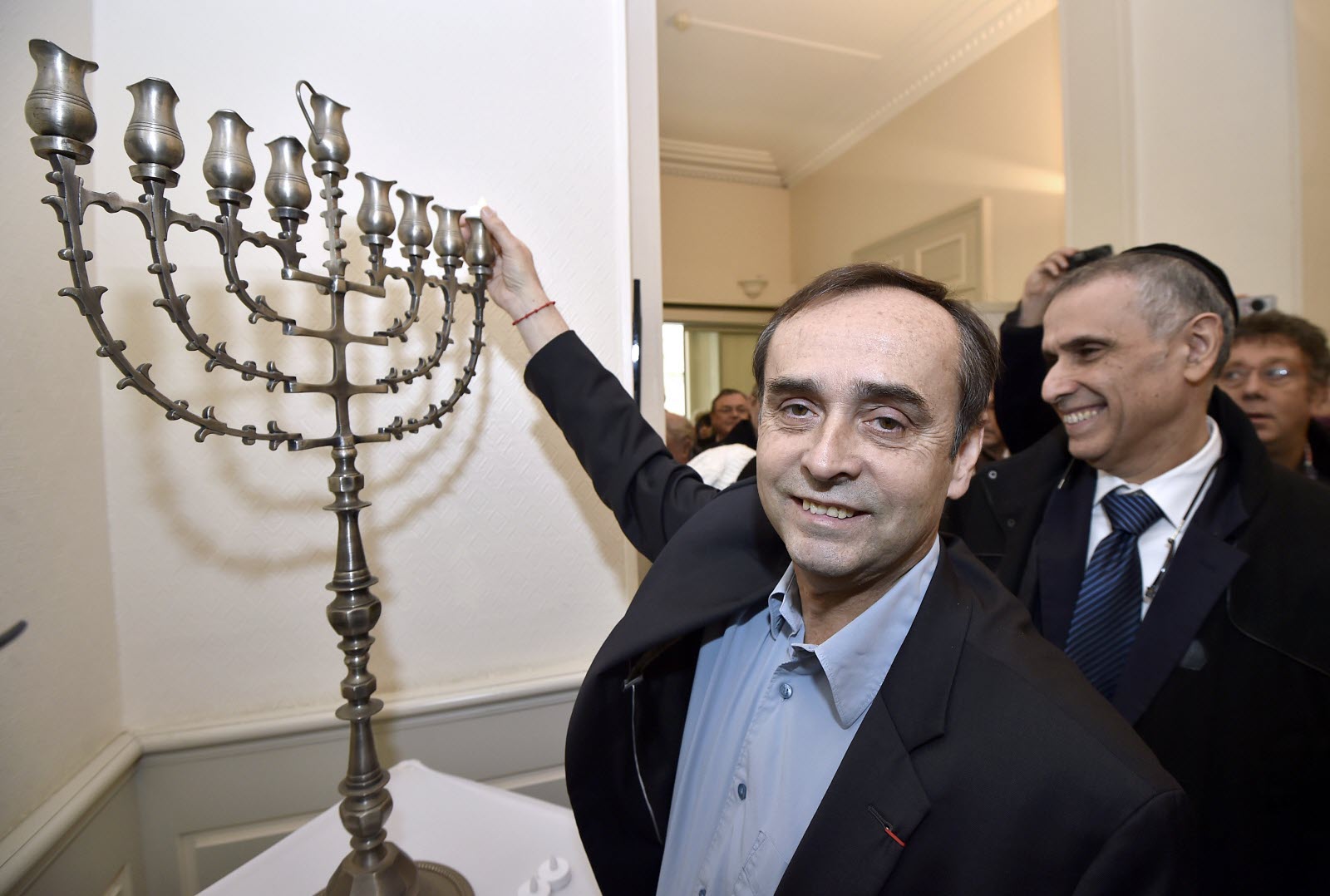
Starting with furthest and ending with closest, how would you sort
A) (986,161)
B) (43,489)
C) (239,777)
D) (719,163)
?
(719,163)
(986,161)
(239,777)
(43,489)

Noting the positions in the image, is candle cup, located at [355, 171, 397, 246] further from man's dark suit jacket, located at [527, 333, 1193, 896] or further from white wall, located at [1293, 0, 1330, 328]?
white wall, located at [1293, 0, 1330, 328]

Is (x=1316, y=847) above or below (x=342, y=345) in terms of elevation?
below

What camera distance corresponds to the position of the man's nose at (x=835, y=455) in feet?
2.09

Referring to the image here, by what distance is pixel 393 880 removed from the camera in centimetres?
77

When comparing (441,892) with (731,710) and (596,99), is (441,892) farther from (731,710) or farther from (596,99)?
(596,99)

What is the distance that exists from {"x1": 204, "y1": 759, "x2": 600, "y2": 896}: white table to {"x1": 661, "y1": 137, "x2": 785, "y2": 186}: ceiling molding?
15.2 feet

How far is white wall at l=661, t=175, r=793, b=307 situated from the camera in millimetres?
5070

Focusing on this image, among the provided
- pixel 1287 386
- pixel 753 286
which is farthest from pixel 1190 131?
pixel 753 286

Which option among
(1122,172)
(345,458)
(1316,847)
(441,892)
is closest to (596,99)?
(345,458)

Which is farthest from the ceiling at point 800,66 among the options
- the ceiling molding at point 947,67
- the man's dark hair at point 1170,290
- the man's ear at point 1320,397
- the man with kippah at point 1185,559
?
the man with kippah at point 1185,559

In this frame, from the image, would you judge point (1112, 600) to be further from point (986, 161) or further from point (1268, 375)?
point (986, 161)

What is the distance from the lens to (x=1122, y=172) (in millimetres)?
2141

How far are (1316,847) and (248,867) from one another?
1.43 metres

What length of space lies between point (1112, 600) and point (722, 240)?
4579mm
